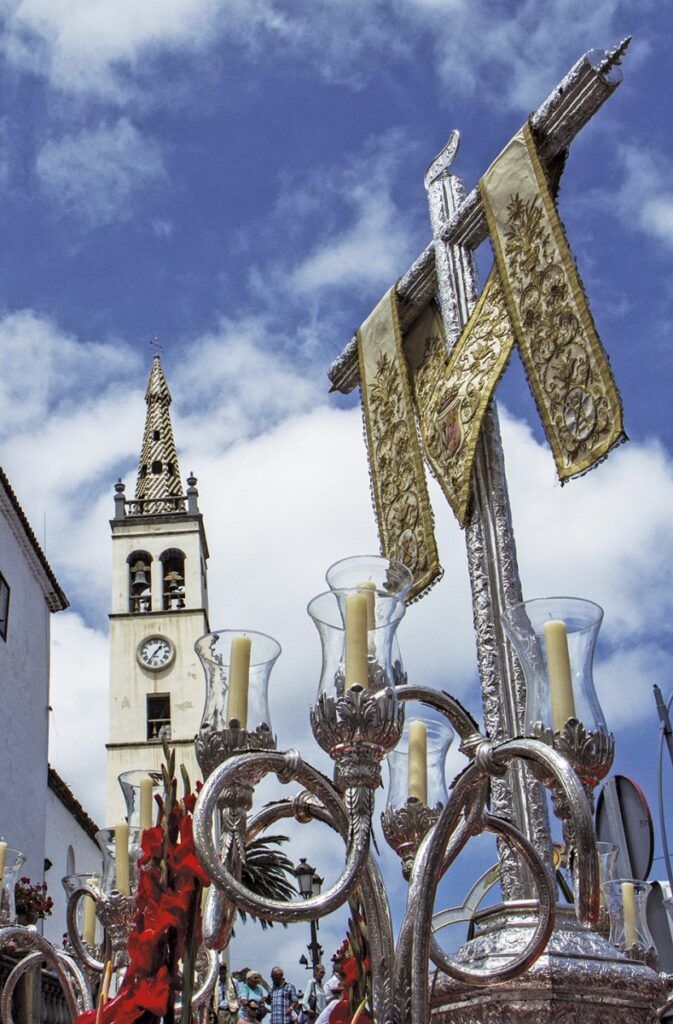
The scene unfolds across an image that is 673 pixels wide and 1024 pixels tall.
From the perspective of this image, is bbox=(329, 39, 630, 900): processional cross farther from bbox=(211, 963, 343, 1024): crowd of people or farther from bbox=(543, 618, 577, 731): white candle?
bbox=(211, 963, 343, 1024): crowd of people

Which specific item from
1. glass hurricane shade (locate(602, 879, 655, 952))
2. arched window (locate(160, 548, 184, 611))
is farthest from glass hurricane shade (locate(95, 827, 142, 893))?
arched window (locate(160, 548, 184, 611))

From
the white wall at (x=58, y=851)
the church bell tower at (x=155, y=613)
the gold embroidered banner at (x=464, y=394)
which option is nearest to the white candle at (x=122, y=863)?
the gold embroidered banner at (x=464, y=394)

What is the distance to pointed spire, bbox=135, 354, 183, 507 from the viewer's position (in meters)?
39.0

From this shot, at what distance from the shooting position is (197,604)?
117 ft

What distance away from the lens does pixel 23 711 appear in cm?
1844

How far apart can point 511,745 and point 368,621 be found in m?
0.46

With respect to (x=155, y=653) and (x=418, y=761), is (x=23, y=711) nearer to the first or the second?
(x=155, y=653)

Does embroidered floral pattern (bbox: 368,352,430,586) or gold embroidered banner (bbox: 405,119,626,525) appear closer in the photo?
gold embroidered banner (bbox: 405,119,626,525)

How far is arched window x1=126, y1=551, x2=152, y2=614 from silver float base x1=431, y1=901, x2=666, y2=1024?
33.2 meters

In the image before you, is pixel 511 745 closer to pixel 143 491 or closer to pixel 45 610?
pixel 45 610

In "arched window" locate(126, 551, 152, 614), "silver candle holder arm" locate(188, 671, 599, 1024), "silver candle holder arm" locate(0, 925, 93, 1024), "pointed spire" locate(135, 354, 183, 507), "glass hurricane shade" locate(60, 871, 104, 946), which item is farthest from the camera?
"pointed spire" locate(135, 354, 183, 507)

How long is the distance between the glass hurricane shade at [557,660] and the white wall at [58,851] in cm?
1949

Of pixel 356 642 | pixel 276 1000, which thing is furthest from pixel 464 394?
pixel 276 1000

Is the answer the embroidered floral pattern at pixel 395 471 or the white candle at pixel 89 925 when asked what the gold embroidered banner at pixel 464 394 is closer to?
the embroidered floral pattern at pixel 395 471
